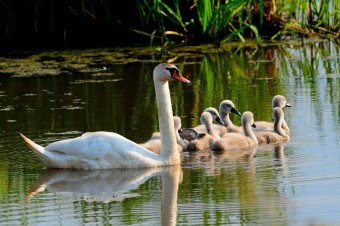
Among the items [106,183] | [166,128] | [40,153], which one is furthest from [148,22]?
[106,183]

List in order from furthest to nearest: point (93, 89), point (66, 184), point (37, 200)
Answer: point (93, 89), point (66, 184), point (37, 200)

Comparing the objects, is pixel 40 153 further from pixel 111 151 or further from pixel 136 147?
pixel 136 147

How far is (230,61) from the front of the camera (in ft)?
55.7

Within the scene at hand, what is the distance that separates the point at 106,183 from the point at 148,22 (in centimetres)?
971

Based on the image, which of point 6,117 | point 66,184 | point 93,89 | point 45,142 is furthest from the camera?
point 93,89

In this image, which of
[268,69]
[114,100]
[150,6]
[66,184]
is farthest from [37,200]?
[150,6]

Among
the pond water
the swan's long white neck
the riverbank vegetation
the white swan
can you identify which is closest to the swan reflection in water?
the pond water

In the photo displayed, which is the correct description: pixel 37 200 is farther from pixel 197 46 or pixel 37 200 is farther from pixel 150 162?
pixel 197 46

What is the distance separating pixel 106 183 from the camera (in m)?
9.48

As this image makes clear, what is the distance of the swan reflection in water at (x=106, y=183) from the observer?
8.85m

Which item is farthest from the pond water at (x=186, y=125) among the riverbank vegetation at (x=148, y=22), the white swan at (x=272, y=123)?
the riverbank vegetation at (x=148, y=22)

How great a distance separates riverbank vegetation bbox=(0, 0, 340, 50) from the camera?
1805 centimetres

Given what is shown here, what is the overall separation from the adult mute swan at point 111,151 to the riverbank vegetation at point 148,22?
762 cm

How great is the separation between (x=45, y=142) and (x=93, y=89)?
12.1 feet
